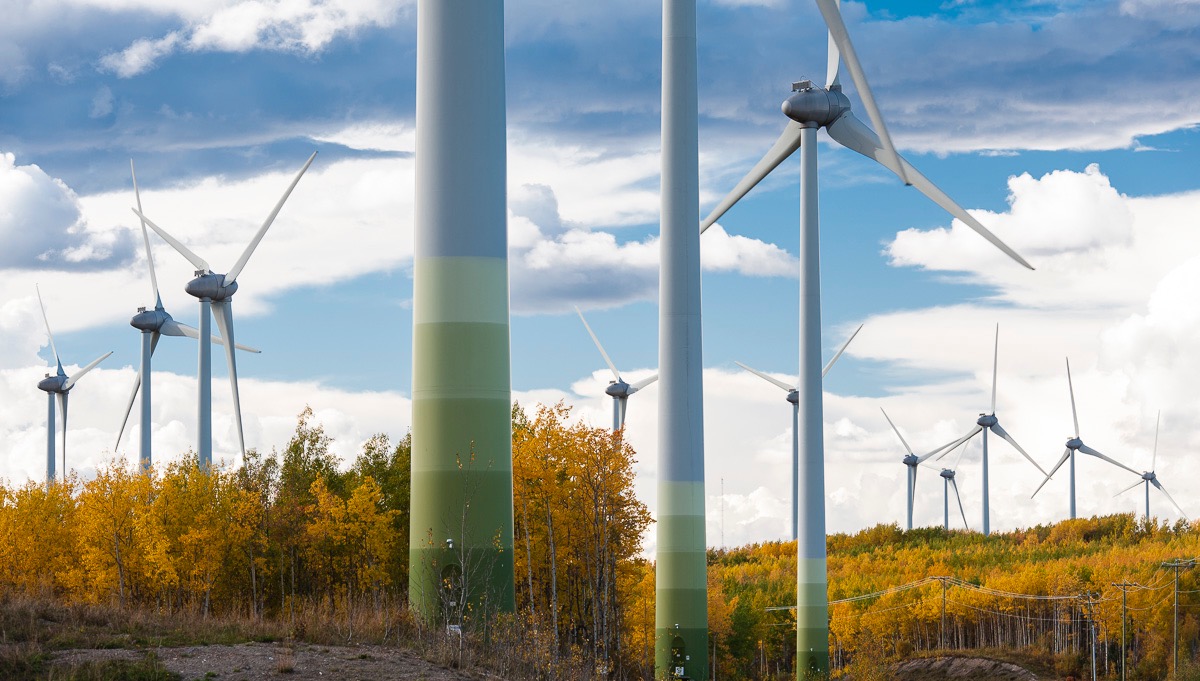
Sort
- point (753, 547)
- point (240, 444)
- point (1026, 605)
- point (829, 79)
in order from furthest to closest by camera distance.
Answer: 1. point (753, 547)
2. point (1026, 605)
3. point (240, 444)
4. point (829, 79)

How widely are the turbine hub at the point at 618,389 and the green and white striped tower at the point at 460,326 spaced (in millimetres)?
64863

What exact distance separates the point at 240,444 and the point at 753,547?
102198 millimetres

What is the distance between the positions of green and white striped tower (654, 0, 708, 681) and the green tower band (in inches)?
662

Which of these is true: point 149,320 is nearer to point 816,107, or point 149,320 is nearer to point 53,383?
point 53,383

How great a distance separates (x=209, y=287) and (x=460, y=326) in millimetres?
49317

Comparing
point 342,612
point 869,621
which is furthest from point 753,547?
point 342,612

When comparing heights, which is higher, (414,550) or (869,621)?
(414,550)

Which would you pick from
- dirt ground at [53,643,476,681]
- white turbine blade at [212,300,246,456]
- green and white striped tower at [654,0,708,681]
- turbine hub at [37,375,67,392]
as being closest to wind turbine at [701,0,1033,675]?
green and white striped tower at [654,0,708,681]

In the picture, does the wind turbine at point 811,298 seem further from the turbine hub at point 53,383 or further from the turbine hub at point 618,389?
the turbine hub at point 53,383

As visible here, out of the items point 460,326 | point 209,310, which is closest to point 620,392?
point 209,310

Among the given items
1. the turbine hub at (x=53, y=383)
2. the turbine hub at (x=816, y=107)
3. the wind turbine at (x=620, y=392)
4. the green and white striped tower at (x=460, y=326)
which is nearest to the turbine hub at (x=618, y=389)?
the wind turbine at (x=620, y=392)

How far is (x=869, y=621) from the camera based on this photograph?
103750mm

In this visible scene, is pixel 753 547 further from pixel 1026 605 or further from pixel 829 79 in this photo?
pixel 829 79

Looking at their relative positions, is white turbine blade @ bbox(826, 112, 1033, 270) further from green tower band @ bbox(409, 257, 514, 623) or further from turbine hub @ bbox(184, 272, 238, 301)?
turbine hub @ bbox(184, 272, 238, 301)
